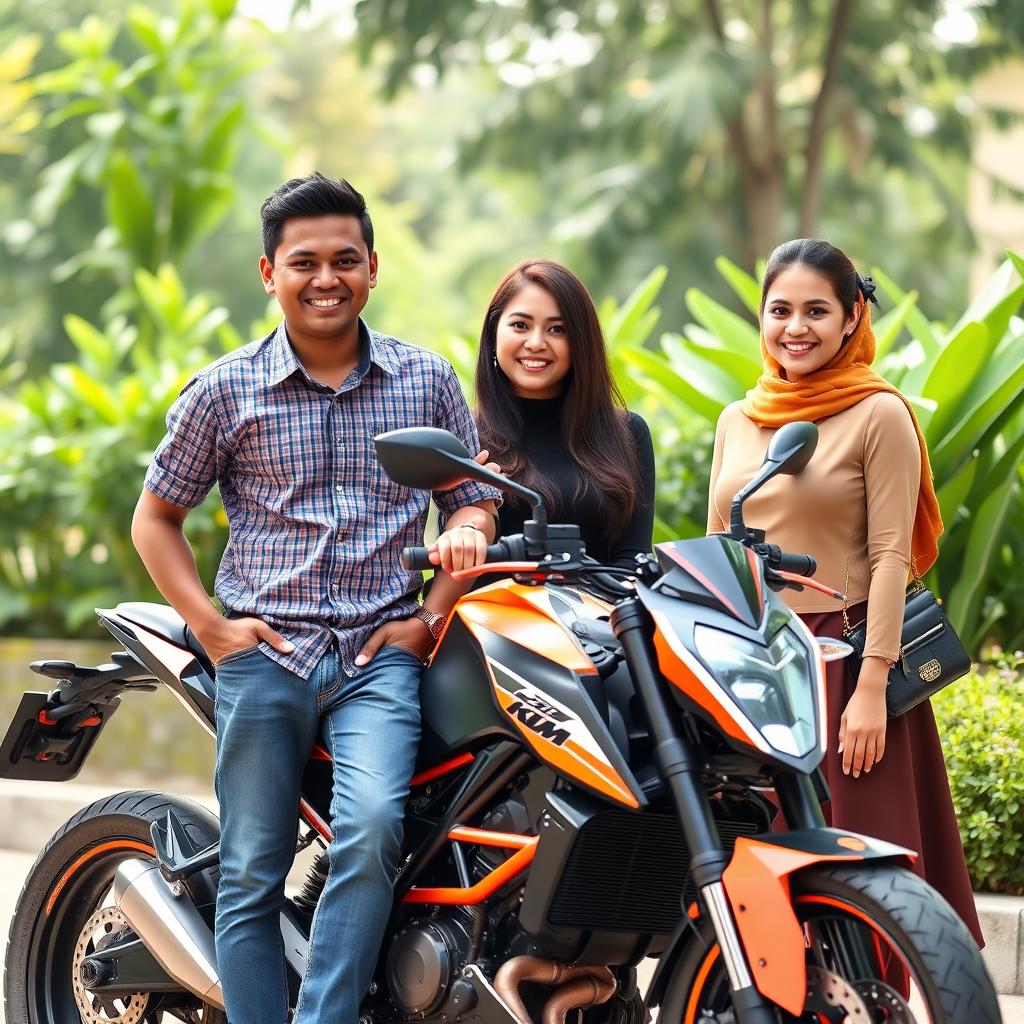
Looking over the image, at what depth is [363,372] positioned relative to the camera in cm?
341

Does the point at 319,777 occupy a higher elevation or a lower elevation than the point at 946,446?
lower

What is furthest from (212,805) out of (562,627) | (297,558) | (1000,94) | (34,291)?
(1000,94)

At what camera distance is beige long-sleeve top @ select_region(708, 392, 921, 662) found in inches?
137

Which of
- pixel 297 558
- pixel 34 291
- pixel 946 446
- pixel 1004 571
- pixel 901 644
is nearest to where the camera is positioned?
pixel 297 558

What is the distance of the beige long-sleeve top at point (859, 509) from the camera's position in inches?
137

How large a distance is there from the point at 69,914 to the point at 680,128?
1450 cm

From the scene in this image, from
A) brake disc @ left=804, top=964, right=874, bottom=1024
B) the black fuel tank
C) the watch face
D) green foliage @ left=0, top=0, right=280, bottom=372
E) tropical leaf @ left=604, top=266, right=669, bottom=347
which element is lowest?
brake disc @ left=804, top=964, right=874, bottom=1024

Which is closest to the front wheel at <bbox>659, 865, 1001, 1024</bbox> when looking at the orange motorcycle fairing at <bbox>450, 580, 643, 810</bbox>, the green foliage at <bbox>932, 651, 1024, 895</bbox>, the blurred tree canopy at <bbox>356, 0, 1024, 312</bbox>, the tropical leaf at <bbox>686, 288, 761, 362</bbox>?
the orange motorcycle fairing at <bbox>450, 580, 643, 810</bbox>

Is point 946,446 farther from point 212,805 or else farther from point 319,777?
point 212,805

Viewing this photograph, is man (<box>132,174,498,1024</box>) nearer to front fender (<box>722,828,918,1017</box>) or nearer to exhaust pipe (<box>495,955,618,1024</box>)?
exhaust pipe (<box>495,955,618,1024</box>)

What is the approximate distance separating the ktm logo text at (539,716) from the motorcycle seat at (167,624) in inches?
35.7

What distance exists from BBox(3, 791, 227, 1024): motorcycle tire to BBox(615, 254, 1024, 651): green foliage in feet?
9.99

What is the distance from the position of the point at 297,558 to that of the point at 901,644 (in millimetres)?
1389

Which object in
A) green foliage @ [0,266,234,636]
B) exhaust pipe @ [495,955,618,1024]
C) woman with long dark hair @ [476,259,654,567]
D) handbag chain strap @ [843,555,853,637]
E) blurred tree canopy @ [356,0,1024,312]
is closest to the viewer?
exhaust pipe @ [495,955,618,1024]
